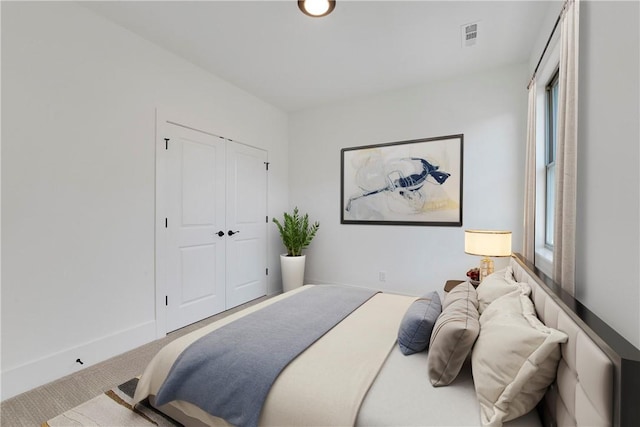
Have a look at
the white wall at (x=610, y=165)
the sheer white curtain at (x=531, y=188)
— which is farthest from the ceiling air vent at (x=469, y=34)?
the white wall at (x=610, y=165)

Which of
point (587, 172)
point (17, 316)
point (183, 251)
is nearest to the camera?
point (587, 172)

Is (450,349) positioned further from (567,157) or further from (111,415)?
(111,415)

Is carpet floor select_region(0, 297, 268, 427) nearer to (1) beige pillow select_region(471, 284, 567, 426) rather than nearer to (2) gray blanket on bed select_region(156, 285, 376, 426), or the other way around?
(2) gray blanket on bed select_region(156, 285, 376, 426)

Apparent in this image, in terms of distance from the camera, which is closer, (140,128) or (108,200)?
(108,200)

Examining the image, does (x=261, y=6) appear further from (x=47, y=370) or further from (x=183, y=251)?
(x=47, y=370)

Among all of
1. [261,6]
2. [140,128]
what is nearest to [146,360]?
[140,128]

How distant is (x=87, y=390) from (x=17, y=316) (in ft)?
2.24

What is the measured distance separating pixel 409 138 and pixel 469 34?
129 centimetres

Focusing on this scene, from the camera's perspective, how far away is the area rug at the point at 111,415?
1591mm

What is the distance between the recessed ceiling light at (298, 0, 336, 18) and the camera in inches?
78.5

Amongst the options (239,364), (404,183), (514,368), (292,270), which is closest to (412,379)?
(514,368)

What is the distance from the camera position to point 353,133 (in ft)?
13.4

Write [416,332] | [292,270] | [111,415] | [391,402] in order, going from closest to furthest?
[391,402] < [416,332] < [111,415] < [292,270]

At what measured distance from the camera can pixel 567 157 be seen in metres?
1.42
